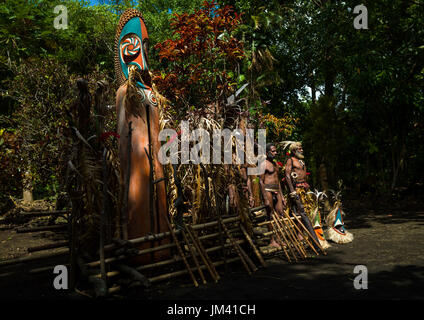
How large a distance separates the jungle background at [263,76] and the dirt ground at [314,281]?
108 inches

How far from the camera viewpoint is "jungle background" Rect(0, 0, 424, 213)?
30.6 ft

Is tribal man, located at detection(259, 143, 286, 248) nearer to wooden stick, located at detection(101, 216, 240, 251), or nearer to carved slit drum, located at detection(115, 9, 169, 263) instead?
wooden stick, located at detection(101, 216, 240, 251)

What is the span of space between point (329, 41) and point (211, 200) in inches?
388

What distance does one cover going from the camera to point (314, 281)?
471 centimetres

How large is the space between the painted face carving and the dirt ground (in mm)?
3162

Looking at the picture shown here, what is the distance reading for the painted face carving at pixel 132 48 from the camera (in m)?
5.73
